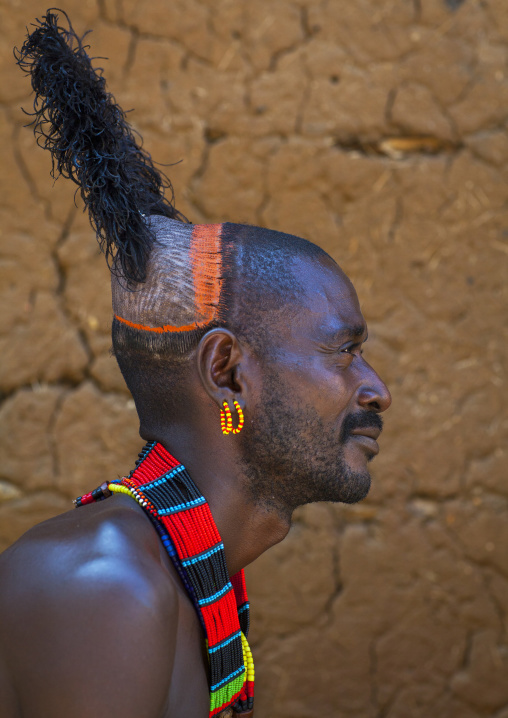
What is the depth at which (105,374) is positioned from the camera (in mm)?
3186

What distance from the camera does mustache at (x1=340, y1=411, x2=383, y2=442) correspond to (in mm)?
1821

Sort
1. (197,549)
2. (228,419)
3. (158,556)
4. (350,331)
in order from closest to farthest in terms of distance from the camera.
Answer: (158,556)
(197,549)
(228,419)
(350,331)

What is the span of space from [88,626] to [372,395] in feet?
2.80

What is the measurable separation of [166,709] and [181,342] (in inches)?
29.1

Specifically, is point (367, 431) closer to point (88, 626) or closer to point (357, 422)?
point (357, 422)

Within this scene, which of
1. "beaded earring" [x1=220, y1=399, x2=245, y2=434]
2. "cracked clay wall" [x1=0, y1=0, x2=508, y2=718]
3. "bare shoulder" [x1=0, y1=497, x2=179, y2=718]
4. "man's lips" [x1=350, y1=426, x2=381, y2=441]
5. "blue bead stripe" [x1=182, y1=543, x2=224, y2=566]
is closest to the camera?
"bare shoulder" [x1=0, y1=497, x2=179, y2=718]

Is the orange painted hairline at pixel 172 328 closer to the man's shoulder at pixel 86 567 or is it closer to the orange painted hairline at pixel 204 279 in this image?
the orange painted hairline at pixel 204 279

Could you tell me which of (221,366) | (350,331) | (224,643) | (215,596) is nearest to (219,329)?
(221,366)

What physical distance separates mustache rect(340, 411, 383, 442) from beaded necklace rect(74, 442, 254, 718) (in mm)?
360

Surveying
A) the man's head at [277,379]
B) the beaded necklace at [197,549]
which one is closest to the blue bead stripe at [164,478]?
the beaded necklace at [197,549]

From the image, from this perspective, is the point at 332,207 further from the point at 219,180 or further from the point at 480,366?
the point at 480,366

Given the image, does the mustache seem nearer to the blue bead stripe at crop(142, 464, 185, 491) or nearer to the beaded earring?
the beaded earring

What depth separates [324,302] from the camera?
183 cm

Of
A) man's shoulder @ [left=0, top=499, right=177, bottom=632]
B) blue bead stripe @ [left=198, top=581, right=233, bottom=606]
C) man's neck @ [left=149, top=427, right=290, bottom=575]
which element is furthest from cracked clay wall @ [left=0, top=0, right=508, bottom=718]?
man's shoulder @ [left=0, top=499, right=177, bottom=632]
